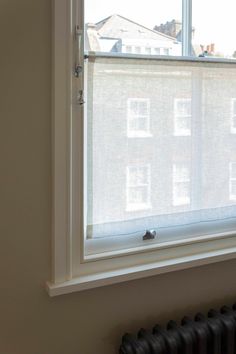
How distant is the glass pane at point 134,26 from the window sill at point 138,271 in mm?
807

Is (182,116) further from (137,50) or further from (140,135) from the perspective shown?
(137,50)

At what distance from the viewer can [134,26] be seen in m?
1.52

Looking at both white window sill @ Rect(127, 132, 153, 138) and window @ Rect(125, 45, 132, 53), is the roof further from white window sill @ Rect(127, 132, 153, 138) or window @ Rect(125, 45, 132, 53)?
white window sill @ Rect(127, 132, 153, 138)

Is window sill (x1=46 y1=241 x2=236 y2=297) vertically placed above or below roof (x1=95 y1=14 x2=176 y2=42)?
below

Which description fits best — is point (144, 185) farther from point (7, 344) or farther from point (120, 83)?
point (7, 344)

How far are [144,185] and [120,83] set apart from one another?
398 millimetres

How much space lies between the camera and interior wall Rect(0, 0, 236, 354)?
1252mm

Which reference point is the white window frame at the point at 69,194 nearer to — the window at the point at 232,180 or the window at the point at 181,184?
the window at the point at 181,184

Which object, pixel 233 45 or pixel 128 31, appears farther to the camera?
pixel 233 45

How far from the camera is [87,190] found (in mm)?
1462

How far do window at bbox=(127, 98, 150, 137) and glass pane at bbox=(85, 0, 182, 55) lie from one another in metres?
0.19

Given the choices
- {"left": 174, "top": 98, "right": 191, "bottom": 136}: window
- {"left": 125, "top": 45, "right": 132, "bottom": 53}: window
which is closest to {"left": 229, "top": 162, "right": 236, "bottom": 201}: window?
{"left": 174, "top": 98, "right": 191, "bottom": 136}: window

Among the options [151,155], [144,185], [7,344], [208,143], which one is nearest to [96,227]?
[144,185]

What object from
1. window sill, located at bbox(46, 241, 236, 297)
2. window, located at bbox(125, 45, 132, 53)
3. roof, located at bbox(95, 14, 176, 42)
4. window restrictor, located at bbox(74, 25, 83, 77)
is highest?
roof, located at bbox(95, 14, 176, 42)
